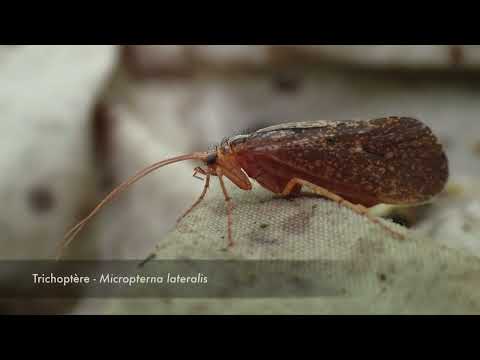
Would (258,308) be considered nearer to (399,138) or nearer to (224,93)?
(399,138)

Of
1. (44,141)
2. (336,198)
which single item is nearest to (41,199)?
(44,141)

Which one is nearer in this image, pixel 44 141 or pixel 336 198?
pixel 336 198

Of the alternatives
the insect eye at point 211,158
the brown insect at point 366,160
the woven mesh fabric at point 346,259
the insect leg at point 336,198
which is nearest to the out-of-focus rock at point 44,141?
the brown insect at point 366,160

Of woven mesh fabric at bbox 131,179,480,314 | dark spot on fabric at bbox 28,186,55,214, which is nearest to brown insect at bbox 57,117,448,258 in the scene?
woven mesh fabric at bbox 131,179,480,314

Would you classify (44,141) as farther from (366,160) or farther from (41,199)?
(366,160)

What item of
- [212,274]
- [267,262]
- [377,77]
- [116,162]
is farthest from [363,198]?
[377,77]

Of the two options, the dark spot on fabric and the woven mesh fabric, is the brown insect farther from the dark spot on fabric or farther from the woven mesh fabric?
the dark spot on fabric

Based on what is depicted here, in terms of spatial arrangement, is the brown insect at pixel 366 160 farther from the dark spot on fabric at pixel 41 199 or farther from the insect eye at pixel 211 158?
the dark spot on fabric at pixel 41 199
